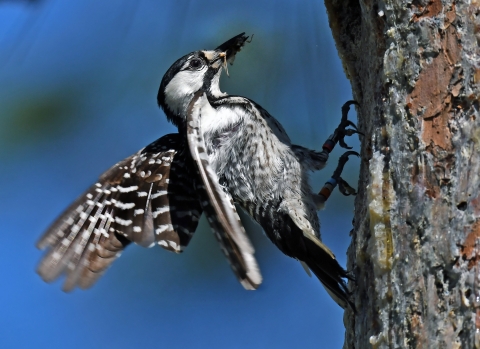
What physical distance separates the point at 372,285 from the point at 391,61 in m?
0.70

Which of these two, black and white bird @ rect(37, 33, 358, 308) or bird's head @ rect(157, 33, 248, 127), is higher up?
bird's head @ rect(157, 33, 248, 127)

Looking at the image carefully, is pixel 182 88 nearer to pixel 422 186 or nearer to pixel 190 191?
pixel 190 191

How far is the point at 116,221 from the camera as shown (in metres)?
2.99

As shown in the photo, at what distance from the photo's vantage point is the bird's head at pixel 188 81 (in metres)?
3.33

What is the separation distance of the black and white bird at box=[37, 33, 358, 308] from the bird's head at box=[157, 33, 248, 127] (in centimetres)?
23

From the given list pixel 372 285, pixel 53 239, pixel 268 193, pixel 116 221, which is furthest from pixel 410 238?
pixel 53 239

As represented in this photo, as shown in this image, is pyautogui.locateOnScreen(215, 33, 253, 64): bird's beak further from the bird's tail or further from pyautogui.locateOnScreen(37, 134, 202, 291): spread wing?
the bird's tail

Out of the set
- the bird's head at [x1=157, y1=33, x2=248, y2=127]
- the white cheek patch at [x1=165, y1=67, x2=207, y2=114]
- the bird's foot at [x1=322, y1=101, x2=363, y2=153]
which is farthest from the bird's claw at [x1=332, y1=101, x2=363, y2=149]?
the white cheek patch at [x1=165, y1=67, x2=207, y2=114]

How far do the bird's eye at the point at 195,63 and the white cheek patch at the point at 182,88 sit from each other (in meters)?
0.02

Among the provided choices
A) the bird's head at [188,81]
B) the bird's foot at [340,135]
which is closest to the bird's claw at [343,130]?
the bird's foot at [340,135]

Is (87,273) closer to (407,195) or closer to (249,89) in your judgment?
(249,89)

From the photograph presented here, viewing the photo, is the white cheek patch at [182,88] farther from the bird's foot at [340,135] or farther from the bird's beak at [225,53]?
the bird's foot at [340,135]

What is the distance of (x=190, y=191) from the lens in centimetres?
301

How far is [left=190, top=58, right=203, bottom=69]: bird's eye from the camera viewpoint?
3.41 m
